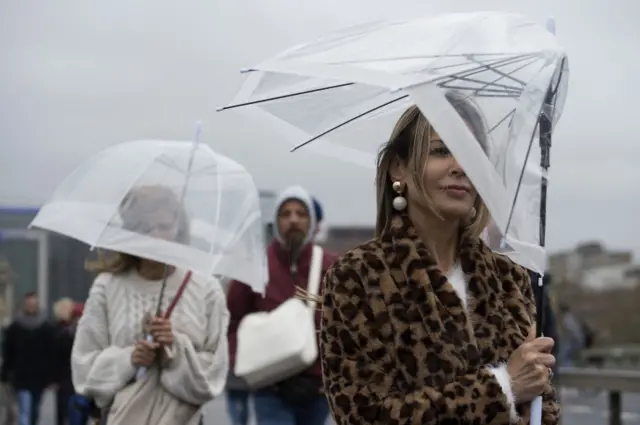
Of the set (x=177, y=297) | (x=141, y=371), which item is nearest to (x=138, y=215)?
(x=177, y=297)

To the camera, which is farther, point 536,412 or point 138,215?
point 138,215

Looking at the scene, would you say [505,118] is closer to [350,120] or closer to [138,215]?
[350,120]

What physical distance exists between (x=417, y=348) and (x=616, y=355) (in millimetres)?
24905

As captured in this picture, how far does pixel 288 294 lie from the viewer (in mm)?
6973

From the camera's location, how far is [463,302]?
10.4ft

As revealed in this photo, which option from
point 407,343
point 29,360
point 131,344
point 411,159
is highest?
point 411,159

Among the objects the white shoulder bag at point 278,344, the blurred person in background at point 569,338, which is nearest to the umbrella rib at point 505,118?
the white shoulder bag at point 278,344

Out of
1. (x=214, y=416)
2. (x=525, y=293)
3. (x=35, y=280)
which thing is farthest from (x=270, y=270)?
(x=35, y=280)

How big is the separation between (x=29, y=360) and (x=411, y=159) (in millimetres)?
11841

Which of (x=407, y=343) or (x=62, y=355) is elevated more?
(x=407, y=343)

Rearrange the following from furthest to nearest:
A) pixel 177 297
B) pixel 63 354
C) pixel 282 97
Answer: pixel 63 354, pixel 177 297, pixel 282 97

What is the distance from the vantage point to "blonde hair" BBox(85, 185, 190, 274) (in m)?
5.56

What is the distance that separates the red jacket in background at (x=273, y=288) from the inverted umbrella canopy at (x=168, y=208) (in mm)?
867

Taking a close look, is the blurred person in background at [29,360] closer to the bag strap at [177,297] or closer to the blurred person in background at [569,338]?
the bag strap at [177,297]
